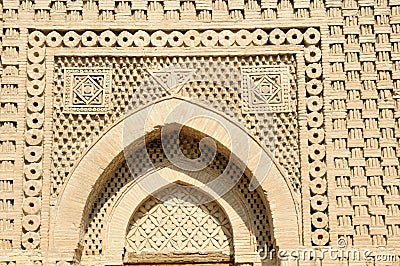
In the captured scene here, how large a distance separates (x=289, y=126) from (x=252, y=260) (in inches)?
44.9

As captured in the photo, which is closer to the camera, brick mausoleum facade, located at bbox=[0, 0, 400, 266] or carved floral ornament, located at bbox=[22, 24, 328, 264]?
brick mausoleum facade, located at bbox=[0, 0, 400, 266]

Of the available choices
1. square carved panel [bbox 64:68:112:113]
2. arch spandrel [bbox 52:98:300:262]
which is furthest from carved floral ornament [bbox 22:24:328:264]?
arch spandrel [bbox 52:98:300:262]

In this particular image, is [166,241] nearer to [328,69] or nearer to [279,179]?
[279,179]

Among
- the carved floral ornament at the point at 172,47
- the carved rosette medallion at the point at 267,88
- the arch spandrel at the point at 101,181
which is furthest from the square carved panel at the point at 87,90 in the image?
the carved rosette medallion at the point at 267,88

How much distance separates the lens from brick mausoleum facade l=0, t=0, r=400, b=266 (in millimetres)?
6113

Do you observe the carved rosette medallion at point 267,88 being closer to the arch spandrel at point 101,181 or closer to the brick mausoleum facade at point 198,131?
the brick mausoleum facade at point 198,131

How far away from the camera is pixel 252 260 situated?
627 cm

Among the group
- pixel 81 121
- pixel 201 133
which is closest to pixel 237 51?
pixel 201 133

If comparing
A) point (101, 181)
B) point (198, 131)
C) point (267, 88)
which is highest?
point (267, 88)

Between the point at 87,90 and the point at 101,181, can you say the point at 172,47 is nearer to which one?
the point at 87,90

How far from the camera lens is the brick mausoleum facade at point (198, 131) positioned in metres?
6.11

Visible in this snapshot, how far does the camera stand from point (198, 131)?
6324 mm

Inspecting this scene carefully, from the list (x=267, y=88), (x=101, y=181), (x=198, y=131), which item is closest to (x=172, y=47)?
(x=198, y=131)

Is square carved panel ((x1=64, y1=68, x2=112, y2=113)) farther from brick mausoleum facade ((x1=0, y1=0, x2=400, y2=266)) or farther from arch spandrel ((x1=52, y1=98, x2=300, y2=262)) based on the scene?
arch spandrel ((x1=52, y1=98, x2=300, y2=262))
